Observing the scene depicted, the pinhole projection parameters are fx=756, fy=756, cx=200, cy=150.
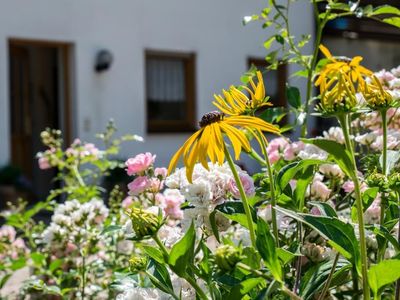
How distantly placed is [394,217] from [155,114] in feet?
28.6

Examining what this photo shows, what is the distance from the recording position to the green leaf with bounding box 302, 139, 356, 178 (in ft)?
3.54

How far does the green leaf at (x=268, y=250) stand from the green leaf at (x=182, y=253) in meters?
0.10

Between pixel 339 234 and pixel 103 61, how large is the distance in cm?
802

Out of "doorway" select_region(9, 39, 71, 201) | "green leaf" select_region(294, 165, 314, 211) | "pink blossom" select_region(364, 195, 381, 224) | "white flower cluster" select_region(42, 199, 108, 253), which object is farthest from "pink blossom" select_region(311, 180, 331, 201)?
"doorway" select_region(9, 39, 71, 201)

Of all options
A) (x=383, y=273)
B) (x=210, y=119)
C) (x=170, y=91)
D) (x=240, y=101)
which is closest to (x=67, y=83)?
(x=170, y=91)

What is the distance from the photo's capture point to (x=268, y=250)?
3.73ft

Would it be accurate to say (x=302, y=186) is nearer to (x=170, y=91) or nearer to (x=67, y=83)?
(x=67, y=83)

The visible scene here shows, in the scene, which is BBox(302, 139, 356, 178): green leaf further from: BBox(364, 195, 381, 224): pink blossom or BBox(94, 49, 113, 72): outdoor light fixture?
BBox(94, 49, 113, 72): outdoor light fixture

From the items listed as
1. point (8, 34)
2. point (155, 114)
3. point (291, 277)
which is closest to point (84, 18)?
point (8, 34)

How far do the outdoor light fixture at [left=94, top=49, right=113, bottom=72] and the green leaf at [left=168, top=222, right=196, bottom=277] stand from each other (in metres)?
8.00

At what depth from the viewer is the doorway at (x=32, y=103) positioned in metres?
10.4

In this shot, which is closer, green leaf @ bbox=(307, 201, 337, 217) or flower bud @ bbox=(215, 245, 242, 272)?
flower bud @ bbox=(215, 245, 242, 272)

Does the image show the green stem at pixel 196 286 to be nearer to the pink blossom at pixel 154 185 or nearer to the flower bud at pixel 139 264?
the flower bud at pixel 139 264

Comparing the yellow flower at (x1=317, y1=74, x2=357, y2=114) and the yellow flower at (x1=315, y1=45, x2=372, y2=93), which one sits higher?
the yellow flower at (x1=315, y1=45, x2=372, y2=93)
